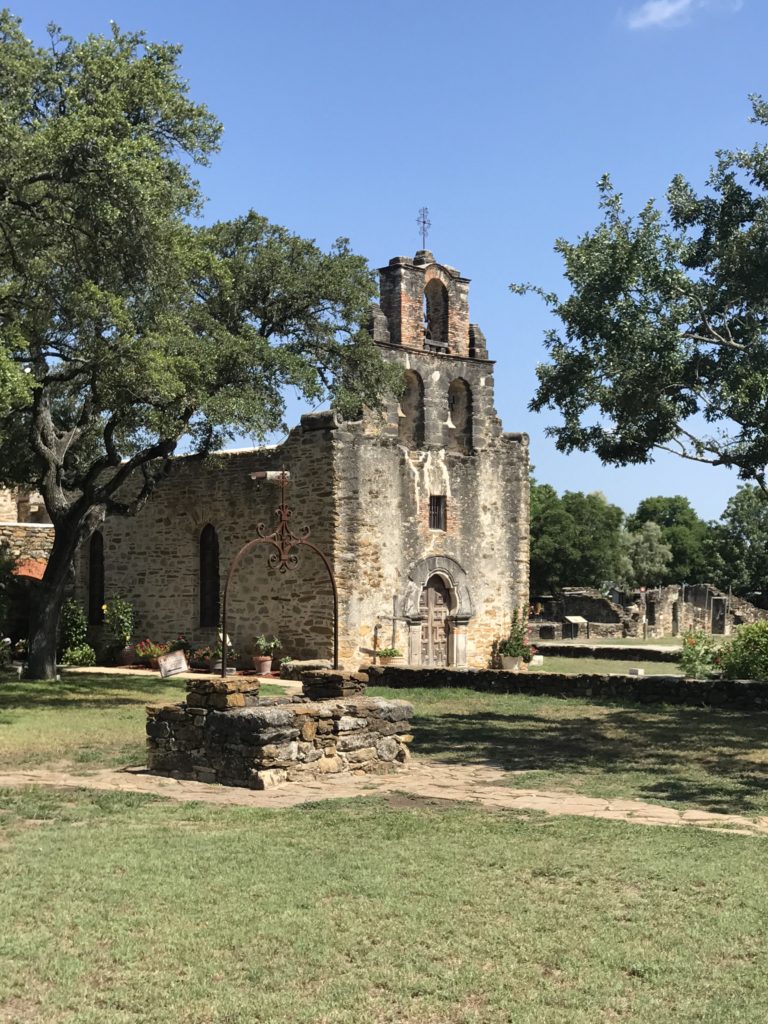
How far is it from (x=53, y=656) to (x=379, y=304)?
1087 cm

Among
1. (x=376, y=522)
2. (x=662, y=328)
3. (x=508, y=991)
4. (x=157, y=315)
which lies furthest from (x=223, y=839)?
(x=376, y=522)

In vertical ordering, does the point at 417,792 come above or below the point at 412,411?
below

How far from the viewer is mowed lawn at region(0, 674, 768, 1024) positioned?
16.4ft

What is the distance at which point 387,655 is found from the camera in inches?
920

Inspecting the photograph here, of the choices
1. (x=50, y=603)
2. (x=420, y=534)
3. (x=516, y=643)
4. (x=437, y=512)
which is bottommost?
(x=516, y=643)

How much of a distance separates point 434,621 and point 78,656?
335 inches

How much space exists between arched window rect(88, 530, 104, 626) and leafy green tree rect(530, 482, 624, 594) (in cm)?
3651

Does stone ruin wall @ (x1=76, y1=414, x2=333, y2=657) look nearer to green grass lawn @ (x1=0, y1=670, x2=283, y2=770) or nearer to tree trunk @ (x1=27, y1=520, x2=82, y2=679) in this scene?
green grass lawn @ (x1=0, y1=670, x2=283, y2=770)

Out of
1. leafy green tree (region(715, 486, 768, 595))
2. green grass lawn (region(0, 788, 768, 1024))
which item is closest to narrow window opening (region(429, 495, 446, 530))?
green grass lawn (region(0, 788, 768, 1024))

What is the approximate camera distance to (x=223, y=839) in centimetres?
795

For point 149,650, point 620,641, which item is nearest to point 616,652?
point 620,641

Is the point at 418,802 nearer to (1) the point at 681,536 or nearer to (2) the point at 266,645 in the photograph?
(2) the point at 266,645

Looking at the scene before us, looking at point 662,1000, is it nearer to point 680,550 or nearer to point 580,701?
point 580,701

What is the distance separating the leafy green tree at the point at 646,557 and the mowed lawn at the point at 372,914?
6162 centimetres
